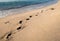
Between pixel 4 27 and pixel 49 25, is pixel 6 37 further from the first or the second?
pixel 49 25

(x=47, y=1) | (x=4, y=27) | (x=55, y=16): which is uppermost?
(x=55, y=16)

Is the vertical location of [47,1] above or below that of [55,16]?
below

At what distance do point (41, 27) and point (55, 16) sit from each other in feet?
2.76

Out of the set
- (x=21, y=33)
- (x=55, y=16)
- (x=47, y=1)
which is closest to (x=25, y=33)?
(x=21, y=33)

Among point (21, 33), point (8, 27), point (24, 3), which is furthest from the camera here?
point (24, 3)

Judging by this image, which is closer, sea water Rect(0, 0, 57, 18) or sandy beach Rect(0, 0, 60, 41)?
sandy beach Rect(0, 0, 60, 41)

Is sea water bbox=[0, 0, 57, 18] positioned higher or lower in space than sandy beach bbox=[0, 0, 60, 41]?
lower

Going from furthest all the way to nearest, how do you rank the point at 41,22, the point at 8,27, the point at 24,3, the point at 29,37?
the point at 24,3, the point at 8,27, the point at 41,22, the point at 29,37

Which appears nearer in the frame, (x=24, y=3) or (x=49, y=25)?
(x=49, y=25)

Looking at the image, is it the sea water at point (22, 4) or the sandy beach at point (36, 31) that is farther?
the sea water at point (22, 4)

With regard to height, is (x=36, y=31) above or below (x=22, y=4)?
above

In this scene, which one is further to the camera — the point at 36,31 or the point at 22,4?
the point at 22,4

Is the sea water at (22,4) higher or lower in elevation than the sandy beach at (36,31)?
lower

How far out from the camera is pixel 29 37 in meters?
4.96
